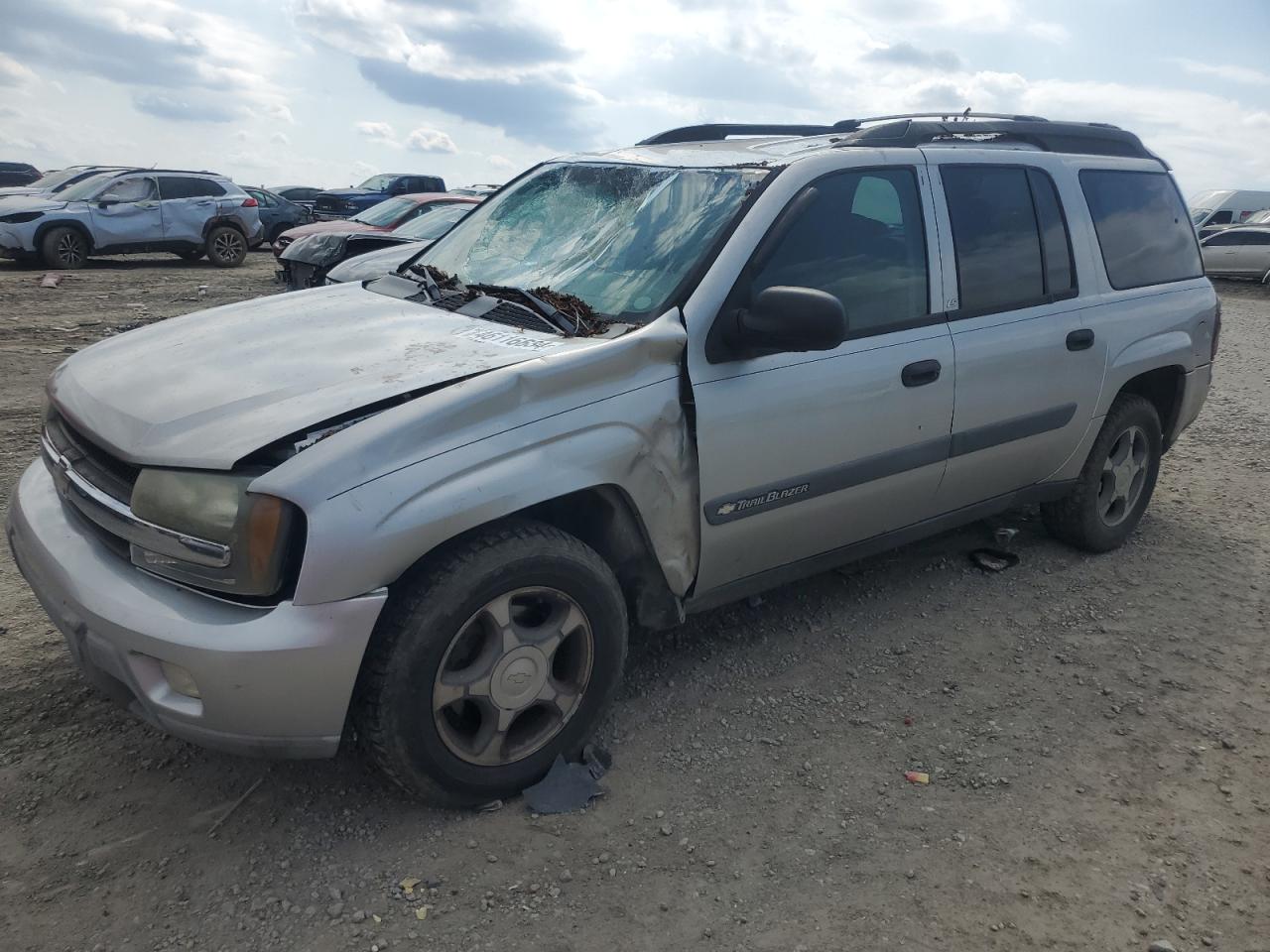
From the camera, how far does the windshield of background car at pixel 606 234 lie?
3066 mm

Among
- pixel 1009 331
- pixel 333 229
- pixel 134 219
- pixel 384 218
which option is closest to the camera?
pixel 1009 331

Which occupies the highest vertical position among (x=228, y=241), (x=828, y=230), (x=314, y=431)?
(x=828, y=230)

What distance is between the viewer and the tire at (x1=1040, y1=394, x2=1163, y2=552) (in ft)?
14.4

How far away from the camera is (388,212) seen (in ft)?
42.2

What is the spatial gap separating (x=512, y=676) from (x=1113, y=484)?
3211 mm

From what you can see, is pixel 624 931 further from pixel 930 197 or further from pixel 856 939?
pixel 930 197

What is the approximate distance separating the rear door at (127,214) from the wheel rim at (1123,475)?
15.7 meters

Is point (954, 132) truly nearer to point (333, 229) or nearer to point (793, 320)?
point (793, 320)

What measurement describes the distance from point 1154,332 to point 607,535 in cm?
289

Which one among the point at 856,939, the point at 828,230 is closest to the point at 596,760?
the point at 856,939

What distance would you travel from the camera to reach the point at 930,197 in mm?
3529

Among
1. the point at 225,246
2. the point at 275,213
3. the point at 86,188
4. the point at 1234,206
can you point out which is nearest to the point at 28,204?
the point at 86,188

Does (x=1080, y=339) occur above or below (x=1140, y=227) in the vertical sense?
below

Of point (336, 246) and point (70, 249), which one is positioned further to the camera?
point (70, 249)
